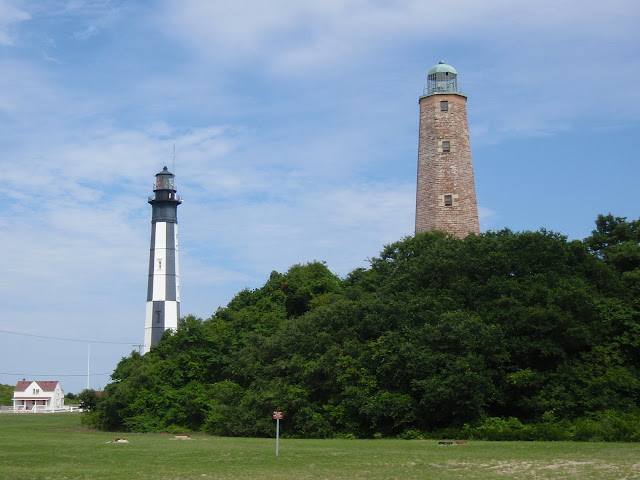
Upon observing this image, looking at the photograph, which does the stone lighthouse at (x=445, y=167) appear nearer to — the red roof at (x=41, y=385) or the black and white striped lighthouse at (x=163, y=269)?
the black and white striped lighthouse at (x=163, y=269)

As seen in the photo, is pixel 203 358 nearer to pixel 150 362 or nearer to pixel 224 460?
pixel 150 362

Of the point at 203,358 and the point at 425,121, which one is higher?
the point at 425,121

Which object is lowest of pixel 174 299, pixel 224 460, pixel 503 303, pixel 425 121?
pixel 224 460

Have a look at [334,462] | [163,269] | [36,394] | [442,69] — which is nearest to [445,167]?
[442,69]

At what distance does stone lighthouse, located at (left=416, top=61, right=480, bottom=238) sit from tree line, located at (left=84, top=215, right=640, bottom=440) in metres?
3.61

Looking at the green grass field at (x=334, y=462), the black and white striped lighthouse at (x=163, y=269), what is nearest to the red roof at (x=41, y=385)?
the black and white striped lighthouse at (x=163, y=269)

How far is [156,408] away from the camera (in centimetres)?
4738

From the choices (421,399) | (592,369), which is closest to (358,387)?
(421,399)

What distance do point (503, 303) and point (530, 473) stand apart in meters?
18.8

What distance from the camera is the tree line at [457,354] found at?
32750 millimetres

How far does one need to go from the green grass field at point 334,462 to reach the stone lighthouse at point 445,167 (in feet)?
78.4

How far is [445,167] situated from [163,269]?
2844 cm

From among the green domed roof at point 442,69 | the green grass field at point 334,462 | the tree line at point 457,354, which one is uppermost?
the green domed roof at point 442,69

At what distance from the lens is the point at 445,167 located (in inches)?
1957
